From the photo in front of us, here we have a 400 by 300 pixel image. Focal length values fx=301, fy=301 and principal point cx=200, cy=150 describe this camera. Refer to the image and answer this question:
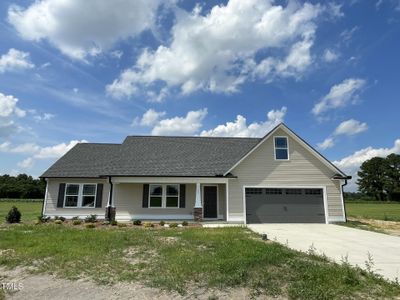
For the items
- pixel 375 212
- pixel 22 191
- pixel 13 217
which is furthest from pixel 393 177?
pixel 22 191

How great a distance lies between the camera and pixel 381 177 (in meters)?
86.2

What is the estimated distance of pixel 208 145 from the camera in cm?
2309

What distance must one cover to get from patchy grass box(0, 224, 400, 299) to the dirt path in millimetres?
212

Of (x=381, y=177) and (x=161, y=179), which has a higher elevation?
(x=381, y=177)

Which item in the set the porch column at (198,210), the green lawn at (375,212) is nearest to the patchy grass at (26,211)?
the porch column at (198,210)

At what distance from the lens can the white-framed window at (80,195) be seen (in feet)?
62.8

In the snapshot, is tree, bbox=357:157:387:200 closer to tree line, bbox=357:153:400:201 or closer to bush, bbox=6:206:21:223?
tree line, bbox=357:153:400:201

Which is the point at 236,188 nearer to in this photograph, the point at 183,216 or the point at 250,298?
the point at 183,216

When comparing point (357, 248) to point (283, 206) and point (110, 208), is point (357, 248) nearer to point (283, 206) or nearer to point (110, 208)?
point (283, 206)

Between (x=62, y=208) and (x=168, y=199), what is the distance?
22.0ft

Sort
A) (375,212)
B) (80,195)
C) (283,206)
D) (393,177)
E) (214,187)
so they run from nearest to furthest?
1. (283,206)
2. (80,195)
3. (214,187)
4. (375,212)
5. (393,177)

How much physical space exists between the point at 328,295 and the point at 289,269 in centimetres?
141

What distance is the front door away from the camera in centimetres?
1920

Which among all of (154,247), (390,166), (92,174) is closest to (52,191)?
(92,174)
